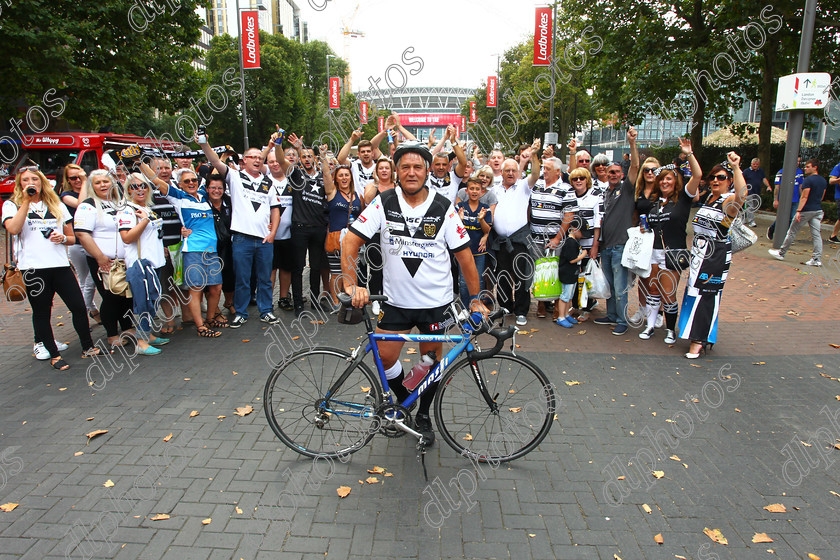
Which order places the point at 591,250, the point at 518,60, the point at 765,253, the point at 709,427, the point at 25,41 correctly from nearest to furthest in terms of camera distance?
the point at 709,427
the point at 591,250
the point at 765,253
the point at 25,41
the point at 518,60

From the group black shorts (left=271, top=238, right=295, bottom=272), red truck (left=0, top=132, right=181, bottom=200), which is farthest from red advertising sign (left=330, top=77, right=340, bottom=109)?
black shorts (left=271, top=238, right=295, bottom=272)

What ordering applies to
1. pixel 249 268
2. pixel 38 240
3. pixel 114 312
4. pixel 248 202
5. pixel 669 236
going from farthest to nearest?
pixel 249 268 → pixel 248 202 → pixel 669 236 → pixel 114 312 → pixel 38 240

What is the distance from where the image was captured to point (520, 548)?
299 cm

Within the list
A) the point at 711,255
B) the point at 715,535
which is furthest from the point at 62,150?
the point at 715,535

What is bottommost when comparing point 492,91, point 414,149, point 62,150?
point 414,149

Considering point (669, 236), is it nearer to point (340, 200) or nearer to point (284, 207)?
point (340, 200)

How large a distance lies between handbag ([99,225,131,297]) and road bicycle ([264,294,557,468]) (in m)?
3.03

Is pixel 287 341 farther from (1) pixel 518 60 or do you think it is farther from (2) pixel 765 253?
(1) pixel 518 60

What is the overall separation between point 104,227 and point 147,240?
1.42 ft

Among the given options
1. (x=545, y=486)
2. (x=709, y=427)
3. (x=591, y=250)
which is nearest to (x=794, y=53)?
(x=591, y=250)

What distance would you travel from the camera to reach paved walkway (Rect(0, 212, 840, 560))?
305 cm

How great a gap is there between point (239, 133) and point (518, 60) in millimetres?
25894

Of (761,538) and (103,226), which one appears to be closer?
(761,538)

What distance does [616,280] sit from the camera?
23.1ft
